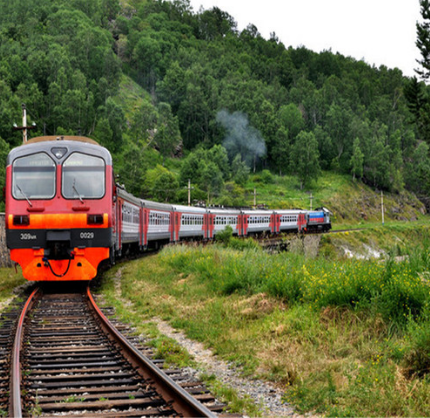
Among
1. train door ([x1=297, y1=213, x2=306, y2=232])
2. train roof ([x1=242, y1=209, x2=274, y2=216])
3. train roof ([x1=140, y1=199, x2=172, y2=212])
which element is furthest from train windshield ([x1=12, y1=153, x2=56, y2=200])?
train door ([x1=297, y1=213, x2=306, y2=232])

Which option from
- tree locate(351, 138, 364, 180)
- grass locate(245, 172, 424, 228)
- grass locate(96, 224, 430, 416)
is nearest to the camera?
grass locate(96, 224, 430, 416)

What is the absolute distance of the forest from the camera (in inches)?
3388

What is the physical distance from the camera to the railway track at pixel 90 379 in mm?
5117

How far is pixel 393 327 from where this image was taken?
685 centimetres

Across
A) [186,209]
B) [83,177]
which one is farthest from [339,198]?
[83,177]

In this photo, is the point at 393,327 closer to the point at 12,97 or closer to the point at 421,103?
the point at 421,103

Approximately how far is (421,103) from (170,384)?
30440mm

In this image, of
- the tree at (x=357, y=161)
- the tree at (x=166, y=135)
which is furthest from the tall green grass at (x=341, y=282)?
the tree at (x=357, y=161)

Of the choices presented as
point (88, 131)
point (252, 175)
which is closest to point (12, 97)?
point (88, 131)

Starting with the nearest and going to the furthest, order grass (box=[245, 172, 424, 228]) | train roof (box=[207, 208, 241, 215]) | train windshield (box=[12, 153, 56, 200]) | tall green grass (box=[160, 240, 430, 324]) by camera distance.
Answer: tall green grass (box=[160, 240, 430, 324]), train windshield (box=[12, 153, 56, 200]), train roof (box=[207, 208, 241, 215]), grass (box=[245, 172, 424, 228])

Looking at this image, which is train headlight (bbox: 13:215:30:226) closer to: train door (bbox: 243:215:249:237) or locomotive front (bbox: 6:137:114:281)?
locomotive front (bbox: 6:137:114:281)

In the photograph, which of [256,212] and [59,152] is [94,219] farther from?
[256,212]

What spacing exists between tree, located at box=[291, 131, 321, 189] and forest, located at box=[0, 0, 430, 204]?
23 cm

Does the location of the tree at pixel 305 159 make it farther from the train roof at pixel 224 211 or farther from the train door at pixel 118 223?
the train door at pixel 118 223
